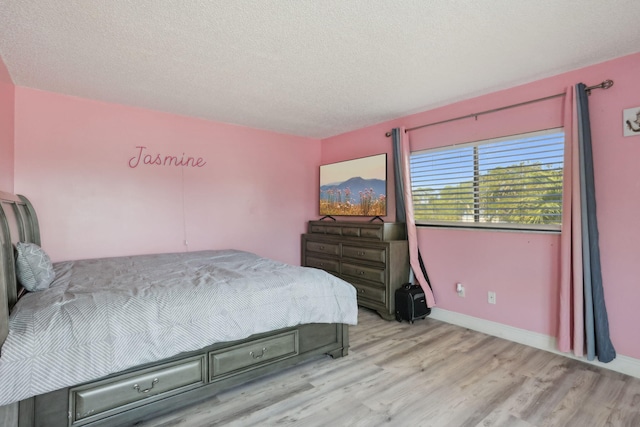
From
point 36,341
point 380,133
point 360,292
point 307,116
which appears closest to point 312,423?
point 36,341

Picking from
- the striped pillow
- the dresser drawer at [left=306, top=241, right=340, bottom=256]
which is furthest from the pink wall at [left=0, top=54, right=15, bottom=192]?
the dresser drawer at [left=306, top=241, right=340, bottom=256]

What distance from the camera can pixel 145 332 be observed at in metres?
1.65

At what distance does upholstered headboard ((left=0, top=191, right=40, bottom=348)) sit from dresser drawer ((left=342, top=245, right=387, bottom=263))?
291 centimetres

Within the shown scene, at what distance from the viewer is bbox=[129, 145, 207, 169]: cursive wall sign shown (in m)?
3.48

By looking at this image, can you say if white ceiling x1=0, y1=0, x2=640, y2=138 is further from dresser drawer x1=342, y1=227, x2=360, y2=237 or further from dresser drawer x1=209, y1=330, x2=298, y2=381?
dresser drawer x1=209, y1=330, x2=298, y2=381

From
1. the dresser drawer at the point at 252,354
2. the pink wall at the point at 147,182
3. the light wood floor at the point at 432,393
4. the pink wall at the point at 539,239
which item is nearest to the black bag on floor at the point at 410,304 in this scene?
the pink wall at the point at 539,239

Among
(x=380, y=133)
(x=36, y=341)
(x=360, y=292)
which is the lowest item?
(x=360, y=292)

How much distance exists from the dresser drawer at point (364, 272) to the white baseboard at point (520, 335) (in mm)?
724

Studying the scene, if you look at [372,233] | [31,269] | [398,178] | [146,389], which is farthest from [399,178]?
[31,269]

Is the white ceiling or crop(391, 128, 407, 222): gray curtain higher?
the white ceiling

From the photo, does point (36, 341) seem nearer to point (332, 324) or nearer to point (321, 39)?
point (332, 324)

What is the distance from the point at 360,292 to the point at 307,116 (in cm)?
221

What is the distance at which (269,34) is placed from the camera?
2020mm

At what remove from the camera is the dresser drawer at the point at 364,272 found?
3494 millimetres
